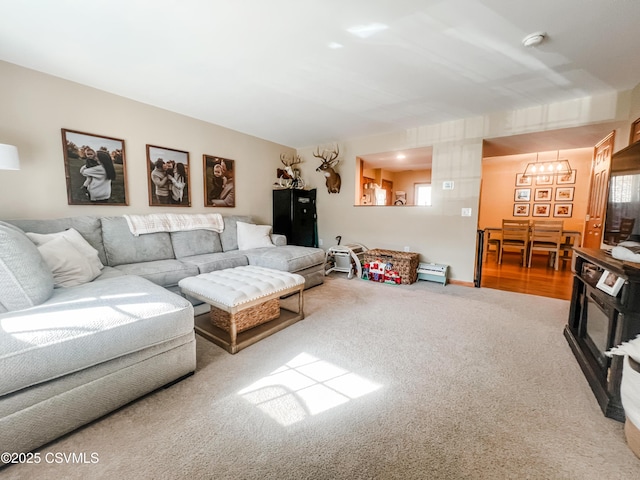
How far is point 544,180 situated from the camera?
5949mm

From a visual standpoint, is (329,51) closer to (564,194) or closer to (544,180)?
(544,180)

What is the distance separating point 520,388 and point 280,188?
14.3 feet

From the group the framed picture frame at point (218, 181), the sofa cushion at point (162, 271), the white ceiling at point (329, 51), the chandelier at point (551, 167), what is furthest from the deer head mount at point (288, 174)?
the chandelier at point (551, 167)

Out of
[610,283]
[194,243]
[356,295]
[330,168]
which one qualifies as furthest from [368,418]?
[330,168]

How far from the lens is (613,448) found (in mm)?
1136

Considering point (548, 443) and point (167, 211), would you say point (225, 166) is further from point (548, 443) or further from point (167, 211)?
point (548, 443)

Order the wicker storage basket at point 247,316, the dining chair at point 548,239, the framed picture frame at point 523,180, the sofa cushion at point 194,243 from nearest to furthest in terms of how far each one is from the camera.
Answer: the wicker storage basket at point 247,316 → the sofa cushion at point 194,243 → the dining chair at point 548,239 → the framed picture frame at point 523,180

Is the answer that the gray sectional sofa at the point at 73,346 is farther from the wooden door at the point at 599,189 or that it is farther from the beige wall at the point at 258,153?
the wooden door at the point at 599,189

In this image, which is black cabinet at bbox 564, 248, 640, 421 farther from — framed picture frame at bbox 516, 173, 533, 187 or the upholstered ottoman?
framed picture frame at bbox 516, 173, 533, 187

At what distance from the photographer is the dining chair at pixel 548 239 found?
470cm

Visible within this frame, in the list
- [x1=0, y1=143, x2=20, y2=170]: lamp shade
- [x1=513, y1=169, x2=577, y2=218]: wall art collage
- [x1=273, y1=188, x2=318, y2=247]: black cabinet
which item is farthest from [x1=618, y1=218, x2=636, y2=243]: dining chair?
[x1=513, y1=169, x2=577, y2=218]: wall art collage

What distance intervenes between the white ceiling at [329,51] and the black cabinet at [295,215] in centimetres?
169

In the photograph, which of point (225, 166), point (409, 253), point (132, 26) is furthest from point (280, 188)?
point (132, 26)

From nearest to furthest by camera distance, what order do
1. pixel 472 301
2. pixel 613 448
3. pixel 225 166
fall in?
1. pixel 613 448
2. pixel 472 301
3. pixel 225 166
